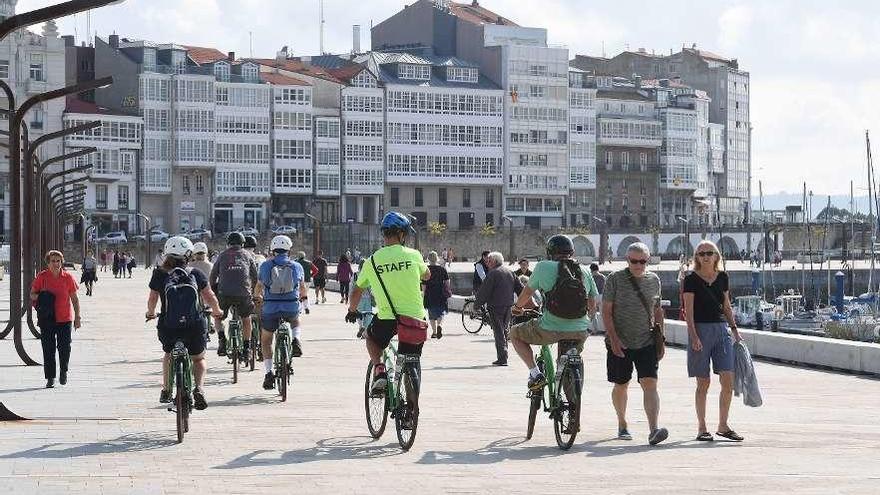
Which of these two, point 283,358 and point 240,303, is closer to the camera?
point 283,358

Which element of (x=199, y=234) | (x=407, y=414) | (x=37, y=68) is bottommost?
(x=407, y=414)

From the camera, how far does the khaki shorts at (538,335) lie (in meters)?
14.2

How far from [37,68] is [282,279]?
100311 millimetres

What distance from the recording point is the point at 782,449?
1362 cm

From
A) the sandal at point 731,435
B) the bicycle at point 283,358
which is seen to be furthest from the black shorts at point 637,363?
the bicycle at point 283,358

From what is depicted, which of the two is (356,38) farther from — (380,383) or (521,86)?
(380,383)

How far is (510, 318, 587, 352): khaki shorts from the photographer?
Answer: 1419 centimetres

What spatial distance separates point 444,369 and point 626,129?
435 feet

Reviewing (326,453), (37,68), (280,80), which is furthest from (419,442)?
(280,80)

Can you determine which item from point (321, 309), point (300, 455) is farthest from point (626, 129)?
point (300, 455)

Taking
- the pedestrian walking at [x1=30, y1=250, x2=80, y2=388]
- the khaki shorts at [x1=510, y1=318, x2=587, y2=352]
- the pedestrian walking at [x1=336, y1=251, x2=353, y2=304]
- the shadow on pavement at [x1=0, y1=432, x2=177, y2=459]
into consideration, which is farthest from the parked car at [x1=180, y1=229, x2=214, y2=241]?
the shadow on pavement at [x1=0, y1=432, x2=177, y2=459]

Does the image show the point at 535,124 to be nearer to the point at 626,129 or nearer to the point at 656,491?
the point at 626,129

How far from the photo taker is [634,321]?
46.4 feet

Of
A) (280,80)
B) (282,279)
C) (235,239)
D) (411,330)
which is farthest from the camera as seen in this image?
(280,80)
